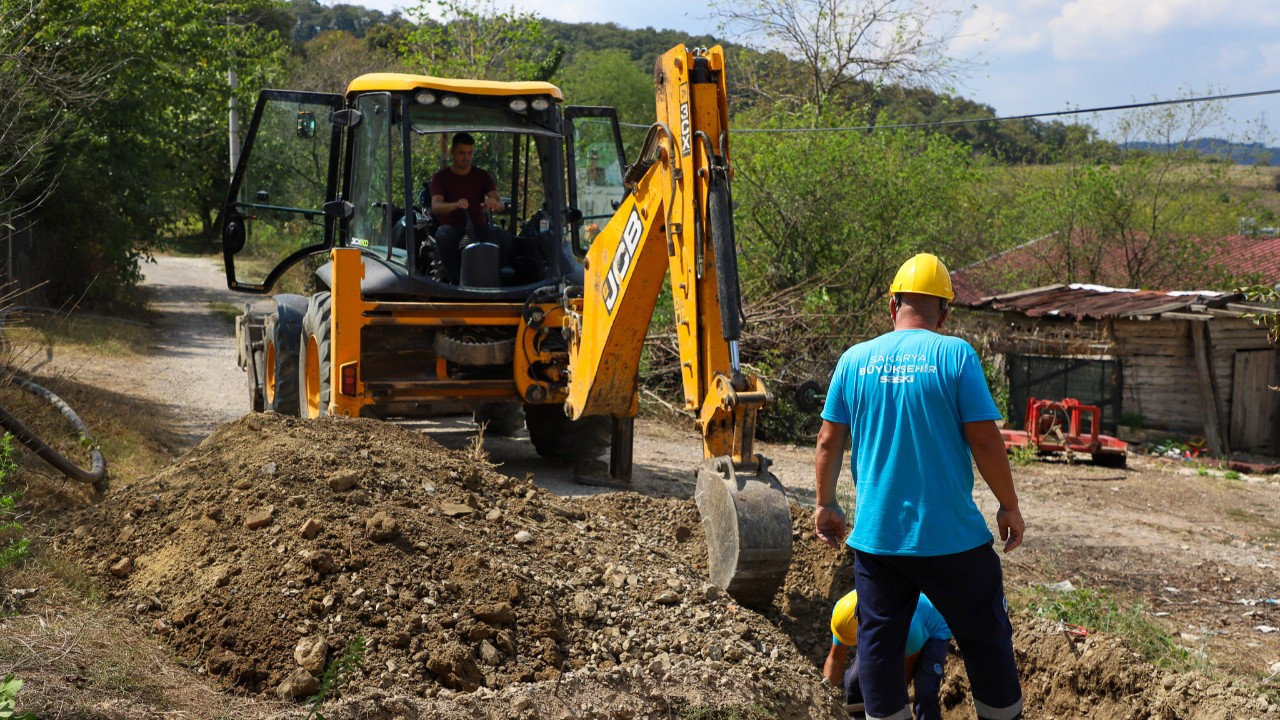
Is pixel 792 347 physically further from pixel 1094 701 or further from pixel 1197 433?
pixel 1094 701

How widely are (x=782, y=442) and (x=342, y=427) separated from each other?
335 inches

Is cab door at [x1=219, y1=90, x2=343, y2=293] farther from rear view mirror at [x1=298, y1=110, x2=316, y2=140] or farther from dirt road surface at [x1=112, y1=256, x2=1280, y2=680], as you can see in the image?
dirt road surface at [x1=112, y1=256, x2=1280, y2=680]

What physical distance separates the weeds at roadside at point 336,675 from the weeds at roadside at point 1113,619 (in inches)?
148

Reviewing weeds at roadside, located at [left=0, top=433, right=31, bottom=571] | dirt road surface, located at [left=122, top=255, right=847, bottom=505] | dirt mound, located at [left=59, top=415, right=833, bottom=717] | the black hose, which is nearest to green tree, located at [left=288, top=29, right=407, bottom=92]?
dirt road surface, located at [left=122, top=255, right=847, bottom=505]

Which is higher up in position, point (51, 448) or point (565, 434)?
point (51, 448)

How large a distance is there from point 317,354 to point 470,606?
490 cm

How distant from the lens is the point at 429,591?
5.09 meters

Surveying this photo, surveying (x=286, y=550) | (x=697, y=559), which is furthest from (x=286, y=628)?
(x=697, y=559)

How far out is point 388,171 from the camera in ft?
28.2

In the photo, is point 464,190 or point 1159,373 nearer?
point 464,190

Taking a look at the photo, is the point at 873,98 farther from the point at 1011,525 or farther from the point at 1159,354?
the point at 1011,525

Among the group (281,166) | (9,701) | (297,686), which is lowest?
(297,686)

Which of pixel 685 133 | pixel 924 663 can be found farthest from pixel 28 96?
pixel 924 663

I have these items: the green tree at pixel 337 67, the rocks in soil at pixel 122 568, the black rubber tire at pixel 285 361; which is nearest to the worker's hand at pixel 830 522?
the rocks in soil at pixel 122 568
